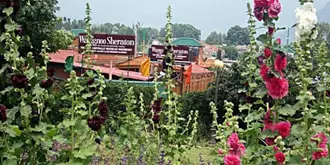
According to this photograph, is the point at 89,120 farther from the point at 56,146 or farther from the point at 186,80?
the point at 186,80

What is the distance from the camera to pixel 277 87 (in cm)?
194

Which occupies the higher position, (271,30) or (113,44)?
(271,30)

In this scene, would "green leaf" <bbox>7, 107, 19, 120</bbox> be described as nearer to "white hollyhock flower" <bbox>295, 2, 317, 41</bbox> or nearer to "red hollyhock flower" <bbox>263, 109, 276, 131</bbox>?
"red hollyhock flower" <bbox>263, 109, 276, 131</bbox>

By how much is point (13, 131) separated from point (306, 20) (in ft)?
4.69

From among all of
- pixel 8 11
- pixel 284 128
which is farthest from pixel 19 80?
pixel 284 128

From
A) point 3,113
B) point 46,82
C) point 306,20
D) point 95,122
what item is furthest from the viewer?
point 95,122

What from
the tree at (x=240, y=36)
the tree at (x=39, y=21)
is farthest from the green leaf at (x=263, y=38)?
the tree at (x=39, y=21)

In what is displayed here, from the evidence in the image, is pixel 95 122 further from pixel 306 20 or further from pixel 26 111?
pixel 306 20

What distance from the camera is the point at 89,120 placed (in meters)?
2.59

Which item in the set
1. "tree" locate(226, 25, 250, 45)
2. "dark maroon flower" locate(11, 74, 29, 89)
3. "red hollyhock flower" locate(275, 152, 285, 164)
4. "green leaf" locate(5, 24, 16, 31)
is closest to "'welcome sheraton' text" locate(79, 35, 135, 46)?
"tree" locate(226, 25, 250, 45)

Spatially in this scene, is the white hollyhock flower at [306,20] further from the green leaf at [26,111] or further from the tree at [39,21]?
the tree at [39,21]

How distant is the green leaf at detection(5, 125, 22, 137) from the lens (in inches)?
92.3

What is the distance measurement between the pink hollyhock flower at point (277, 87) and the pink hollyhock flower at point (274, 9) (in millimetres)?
252

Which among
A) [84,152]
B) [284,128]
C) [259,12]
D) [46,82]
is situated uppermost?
[259,12]
